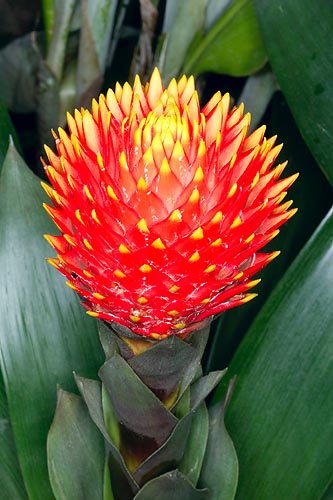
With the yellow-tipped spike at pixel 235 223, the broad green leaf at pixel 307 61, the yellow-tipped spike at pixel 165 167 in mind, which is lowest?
the yellow-tipped spike at pixel 235 223

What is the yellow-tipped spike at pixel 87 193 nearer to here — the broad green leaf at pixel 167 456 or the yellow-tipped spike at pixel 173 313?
the yellow-tipped spike at pixel 173 313

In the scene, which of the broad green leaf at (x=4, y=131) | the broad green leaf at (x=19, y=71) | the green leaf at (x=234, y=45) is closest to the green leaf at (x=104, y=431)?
the broad green leaf at (x=4, y=131)

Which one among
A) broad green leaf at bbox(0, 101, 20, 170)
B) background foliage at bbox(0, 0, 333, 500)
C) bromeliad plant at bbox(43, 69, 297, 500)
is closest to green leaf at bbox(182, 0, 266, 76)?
background foliage at bbox(0, 0, 333, 500)

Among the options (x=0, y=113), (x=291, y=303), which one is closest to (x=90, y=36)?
(x=0, y=113)

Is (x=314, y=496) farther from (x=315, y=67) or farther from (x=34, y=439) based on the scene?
(x=315, y=67)

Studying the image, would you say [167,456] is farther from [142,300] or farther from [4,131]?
[4,131]

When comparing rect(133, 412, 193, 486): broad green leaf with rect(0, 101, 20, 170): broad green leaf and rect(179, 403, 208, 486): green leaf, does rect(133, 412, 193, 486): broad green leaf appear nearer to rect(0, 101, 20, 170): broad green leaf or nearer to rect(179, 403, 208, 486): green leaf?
rect(179, 403, 208, 486): green leaf
